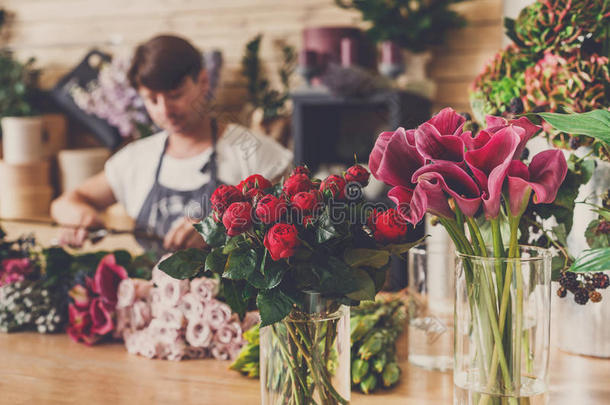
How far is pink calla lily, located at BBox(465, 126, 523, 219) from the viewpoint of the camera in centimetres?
64

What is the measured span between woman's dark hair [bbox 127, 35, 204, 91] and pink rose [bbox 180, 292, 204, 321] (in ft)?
3.77

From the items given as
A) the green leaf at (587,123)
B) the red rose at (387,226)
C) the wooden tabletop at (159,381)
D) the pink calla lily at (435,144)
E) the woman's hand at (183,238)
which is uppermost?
the green leaf at (587,123)

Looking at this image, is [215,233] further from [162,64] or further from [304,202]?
[162,64]

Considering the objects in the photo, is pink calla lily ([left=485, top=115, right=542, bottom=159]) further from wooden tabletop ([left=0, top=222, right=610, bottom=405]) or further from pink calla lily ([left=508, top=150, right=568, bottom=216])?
wooden tabletop ([left=0, top=222, right=610, bottom=405])

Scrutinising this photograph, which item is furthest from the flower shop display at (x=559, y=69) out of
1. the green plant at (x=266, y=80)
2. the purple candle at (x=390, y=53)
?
the green plant at (x=266, y=80)

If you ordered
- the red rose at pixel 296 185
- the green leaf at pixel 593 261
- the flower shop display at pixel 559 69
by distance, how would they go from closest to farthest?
the green leaf at pixel 593 261 → the red rose at pixel 296 185 → the flower shop display at pixel 559 69

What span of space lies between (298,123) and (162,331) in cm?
187

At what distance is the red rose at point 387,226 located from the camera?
29.3 inches

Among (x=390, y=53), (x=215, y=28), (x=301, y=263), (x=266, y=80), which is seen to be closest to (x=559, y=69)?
(x=301, y=263)

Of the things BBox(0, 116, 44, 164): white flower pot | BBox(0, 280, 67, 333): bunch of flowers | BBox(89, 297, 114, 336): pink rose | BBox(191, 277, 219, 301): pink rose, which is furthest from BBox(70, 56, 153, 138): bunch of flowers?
BBox(191, 277, 219, 301): pink rose

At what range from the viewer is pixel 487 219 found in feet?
2.27

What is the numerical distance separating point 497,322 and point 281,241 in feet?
0.82

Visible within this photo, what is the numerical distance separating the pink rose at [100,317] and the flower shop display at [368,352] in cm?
26

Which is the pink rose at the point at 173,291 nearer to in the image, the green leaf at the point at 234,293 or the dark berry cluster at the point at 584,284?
the green leaf at the point at 234,293
